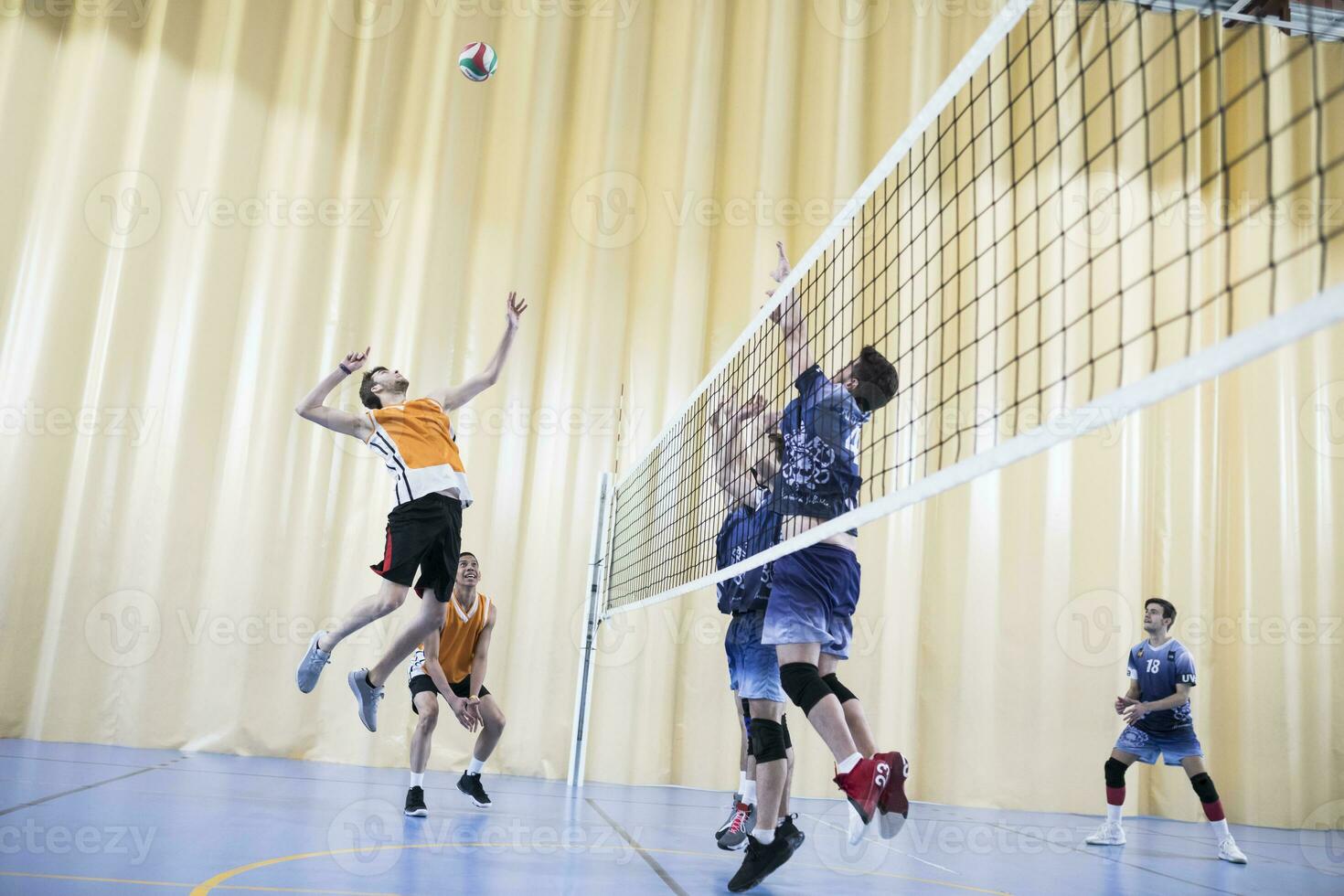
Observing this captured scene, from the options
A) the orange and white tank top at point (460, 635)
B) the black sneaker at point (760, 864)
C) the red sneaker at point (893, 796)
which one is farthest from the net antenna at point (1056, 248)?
the red sneaker at point (893, 796)

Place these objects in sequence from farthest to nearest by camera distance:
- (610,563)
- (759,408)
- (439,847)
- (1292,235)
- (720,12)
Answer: (1292,235) < (720,12) < (610,563) < (759,408) < (439,847)

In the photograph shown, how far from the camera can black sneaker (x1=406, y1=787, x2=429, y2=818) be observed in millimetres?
4637

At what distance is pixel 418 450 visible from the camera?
464 centimetres

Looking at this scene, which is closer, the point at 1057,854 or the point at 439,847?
the point at 439,847

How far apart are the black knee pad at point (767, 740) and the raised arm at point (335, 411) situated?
→ 7.16 feet

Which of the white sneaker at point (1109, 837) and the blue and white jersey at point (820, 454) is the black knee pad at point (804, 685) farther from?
the white sneaker at point (1109, 837)

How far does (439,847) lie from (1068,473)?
613 centimetres

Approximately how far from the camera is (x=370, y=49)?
8.07 metres

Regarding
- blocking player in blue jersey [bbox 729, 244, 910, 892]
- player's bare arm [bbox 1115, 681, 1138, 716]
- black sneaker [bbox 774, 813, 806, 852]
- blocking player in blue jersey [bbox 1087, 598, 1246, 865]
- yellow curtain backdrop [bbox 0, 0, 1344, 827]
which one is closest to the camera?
blocking player in blue jersey [bbox 729, 244, 910, 892]

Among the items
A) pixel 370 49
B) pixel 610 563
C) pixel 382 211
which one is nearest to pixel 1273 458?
pixel 610 563

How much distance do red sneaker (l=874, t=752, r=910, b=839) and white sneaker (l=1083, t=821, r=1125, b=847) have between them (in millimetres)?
3019

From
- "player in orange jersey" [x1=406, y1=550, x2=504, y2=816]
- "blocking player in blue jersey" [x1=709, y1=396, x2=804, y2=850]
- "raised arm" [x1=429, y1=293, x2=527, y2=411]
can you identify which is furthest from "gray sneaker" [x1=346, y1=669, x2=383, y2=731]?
"blocking player in blue jersey" [x1=709, y1=396, x2=804, y2=850]

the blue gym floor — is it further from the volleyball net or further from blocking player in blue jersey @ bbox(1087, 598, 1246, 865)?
the volleyball net

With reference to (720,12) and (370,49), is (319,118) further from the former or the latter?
(720,12)
